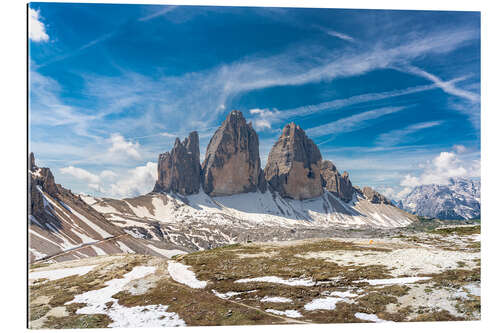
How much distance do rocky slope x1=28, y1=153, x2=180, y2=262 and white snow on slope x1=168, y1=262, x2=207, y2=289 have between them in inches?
1142

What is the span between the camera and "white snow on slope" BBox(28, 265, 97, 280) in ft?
63.1

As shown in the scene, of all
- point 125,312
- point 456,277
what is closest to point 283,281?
point 125,312

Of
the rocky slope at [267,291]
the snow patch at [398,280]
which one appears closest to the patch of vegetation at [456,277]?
the rocky slope at [267,291]

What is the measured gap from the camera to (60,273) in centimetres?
2053

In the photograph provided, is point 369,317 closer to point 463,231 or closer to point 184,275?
point 184,275

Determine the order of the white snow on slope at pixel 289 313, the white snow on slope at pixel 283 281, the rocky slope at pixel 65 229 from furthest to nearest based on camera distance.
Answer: the rocky slope at pixel 65 229, the white snow on slope at pixel 283 281, the white snow on slope at pixel 289 313

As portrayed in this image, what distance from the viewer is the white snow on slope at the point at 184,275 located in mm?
17266

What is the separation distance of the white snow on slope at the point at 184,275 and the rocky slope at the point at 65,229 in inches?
1142

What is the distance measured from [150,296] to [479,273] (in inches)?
733

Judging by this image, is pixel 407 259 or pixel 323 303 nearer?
pixel 323 303

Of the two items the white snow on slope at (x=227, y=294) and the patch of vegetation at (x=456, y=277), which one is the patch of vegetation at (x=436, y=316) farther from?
the white snow on slope at (x=227, y=294)

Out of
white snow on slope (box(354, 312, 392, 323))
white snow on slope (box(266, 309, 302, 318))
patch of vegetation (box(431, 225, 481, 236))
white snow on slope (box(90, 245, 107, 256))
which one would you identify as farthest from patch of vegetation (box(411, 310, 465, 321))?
white snow on slope (box(90, 245, 107, 256))

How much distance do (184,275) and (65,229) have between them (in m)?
53.2

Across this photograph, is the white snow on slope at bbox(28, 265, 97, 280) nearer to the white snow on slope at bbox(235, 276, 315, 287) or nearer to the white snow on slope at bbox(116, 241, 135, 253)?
the white snow on slope at bbox(235, 276, 315, 287)
